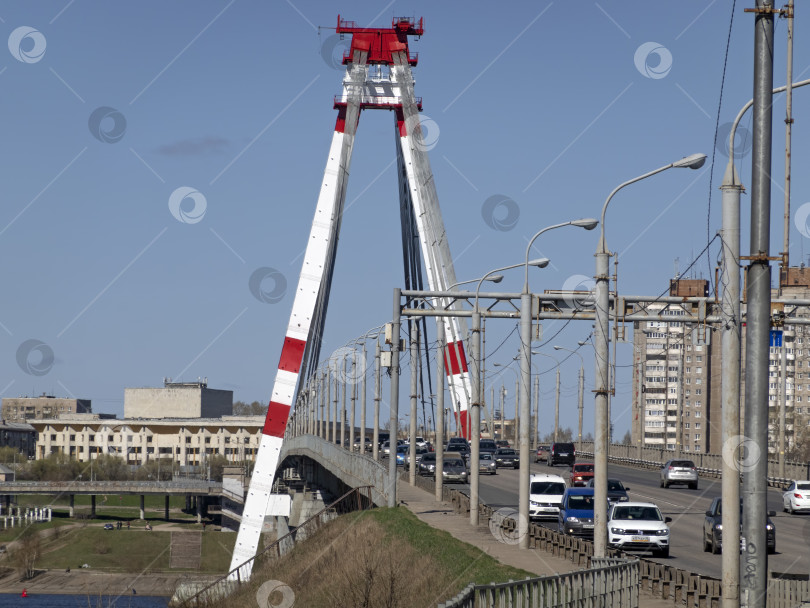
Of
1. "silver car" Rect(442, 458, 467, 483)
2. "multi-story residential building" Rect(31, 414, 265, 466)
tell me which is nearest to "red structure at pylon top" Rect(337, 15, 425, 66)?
"silver car" Rect(442, 458, 467, 483)

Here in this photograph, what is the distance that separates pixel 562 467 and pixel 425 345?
20.6 m

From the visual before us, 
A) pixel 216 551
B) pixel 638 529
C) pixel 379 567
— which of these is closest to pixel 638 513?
pixel 638 529

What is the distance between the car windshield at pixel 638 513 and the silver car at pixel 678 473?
29686 mm

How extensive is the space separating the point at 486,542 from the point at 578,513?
235 inches

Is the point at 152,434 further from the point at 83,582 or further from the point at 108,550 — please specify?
the point at 83,582

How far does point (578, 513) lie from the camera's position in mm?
37938

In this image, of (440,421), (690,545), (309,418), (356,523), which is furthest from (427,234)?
(309,418)

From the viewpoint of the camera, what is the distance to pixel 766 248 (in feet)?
39.4

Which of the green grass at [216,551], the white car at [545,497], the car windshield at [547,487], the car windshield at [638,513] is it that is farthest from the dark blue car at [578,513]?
the green grass at [216,551]

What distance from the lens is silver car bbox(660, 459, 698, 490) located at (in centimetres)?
6359

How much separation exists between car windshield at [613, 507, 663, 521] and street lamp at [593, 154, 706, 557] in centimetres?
1043

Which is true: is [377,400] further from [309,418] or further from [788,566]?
[309,418]

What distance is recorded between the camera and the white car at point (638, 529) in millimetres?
33312

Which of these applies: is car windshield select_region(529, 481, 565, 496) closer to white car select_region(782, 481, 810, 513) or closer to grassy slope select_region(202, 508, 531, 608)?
grassy slope select_region(202, 508, 531, 608)
